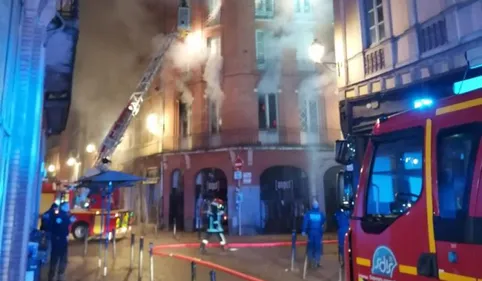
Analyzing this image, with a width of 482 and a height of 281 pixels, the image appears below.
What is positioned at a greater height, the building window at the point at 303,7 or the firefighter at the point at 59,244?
the building window at the point at 303,7

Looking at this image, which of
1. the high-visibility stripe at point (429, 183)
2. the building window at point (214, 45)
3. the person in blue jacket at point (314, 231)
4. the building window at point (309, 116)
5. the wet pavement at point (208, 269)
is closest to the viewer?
the high-visibility stripe at point (429, 183)

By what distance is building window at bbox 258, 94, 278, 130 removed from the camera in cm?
1944

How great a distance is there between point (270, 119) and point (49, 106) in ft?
35.1

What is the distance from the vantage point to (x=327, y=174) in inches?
768

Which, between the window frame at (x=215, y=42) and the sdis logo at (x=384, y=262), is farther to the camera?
the window frame at (x=215, y=42)

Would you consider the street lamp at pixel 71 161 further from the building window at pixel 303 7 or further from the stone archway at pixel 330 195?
the stone archway at pixel 330 195

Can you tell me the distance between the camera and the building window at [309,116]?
19.6m

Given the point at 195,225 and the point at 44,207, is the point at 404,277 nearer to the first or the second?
the point at 44,207

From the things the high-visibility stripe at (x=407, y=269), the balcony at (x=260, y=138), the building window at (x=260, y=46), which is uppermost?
the building window at (x=260, y=46)

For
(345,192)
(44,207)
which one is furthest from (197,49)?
(345,192)

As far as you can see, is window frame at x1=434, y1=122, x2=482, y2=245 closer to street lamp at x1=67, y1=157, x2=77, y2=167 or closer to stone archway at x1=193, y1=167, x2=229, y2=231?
stone archway at x1=193, y1=167, x2=229, y2=231

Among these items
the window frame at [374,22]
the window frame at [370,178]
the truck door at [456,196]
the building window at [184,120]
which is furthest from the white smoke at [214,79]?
the truck door at [456,196]

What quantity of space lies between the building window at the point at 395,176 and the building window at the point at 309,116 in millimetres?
15727

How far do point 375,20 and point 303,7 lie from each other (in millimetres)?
10247
